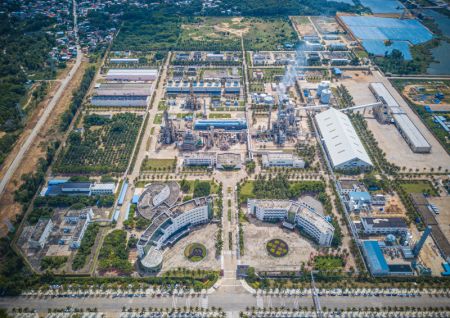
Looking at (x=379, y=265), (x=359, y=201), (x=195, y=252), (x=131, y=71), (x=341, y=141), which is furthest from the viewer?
(x=131, y=71)

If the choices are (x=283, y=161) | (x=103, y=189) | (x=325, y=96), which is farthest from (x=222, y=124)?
(x=103, y=189)

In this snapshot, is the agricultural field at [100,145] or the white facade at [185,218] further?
the agricultural field at [100,145]

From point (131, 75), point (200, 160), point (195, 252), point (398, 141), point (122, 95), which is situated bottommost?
point (195, 252)

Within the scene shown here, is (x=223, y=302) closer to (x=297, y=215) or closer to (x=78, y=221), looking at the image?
(x=297, y=215)

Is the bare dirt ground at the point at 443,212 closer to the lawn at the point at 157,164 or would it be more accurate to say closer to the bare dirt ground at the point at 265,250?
the bare dirt ground at the point at 265,250

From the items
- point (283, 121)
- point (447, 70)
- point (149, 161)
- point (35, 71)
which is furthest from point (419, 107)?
point (35, 71)

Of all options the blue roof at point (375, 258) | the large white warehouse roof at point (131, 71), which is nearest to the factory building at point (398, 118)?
the blue roof at point (375, 258)
